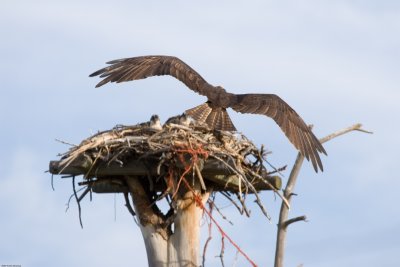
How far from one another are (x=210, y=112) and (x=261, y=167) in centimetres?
202

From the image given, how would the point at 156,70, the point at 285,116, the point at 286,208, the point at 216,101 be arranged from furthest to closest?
the point at 156,70
the point at 216,101
the point at 285,116
the point at 286,208

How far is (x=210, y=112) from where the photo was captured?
34.1ft

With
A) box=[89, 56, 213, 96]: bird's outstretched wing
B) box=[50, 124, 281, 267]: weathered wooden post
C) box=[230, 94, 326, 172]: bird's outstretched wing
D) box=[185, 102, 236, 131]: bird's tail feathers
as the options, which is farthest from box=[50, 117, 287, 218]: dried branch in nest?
box=[89, 56, 213, 96]: bird's outstretched wing

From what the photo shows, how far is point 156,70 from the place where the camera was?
36.0 ft

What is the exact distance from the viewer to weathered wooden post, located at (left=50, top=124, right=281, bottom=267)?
7715 millimetres

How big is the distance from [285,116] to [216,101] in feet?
2.73

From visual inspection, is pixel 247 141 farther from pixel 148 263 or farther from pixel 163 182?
pixel 148 263

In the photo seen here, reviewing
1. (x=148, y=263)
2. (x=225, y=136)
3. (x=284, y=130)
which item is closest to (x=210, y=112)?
(x=284, y=130)

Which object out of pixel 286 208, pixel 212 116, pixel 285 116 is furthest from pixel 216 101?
pixel 286 208

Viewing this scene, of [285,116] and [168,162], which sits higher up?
[285,116]

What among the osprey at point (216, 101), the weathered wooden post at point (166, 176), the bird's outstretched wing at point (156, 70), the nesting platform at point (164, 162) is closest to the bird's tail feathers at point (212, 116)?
the osprey at point (216, 101)

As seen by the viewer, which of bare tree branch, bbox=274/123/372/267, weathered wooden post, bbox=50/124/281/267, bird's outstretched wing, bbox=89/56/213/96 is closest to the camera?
weathered wooden post, bbox=50/124/281/267

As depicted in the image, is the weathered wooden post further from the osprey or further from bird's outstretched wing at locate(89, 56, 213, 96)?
bird's outstretched wing at locate(89, 56, 213, 96)

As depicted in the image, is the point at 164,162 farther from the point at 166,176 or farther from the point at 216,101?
the point at 216,101
